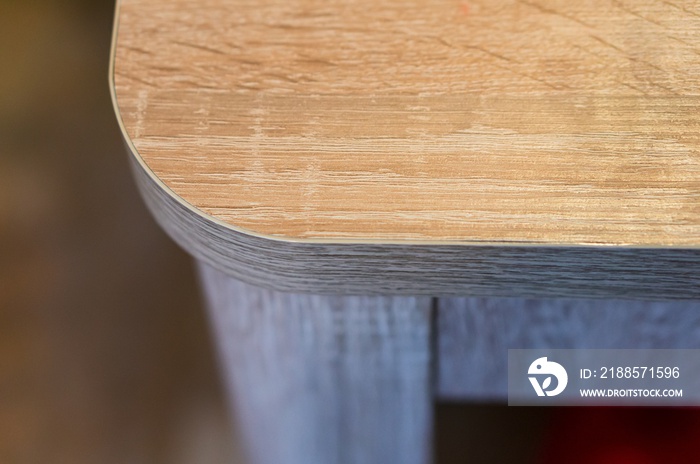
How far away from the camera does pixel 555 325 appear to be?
1.49ft

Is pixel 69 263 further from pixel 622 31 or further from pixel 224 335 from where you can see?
pixel 622 31

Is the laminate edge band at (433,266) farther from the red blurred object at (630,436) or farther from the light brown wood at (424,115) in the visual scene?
the red blurred object at (630,436)

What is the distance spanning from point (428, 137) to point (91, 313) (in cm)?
78

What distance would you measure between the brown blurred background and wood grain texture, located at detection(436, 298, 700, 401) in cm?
35

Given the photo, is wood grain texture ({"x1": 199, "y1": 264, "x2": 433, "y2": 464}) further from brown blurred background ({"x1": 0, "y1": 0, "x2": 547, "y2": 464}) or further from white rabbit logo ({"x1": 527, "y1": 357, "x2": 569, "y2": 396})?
brown blurred background ({"x1": 0, "y1": 0, "x2": 547, "y2": 464})

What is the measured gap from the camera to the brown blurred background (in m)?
0.88

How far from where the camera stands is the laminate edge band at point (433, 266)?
0.34m

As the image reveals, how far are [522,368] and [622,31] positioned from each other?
0.22 meters

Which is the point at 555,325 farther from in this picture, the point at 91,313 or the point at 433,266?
the point at 91,313

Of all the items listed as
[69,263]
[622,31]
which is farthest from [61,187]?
[622,31]

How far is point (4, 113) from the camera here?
119 cm

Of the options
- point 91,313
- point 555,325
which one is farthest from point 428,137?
point 91,313

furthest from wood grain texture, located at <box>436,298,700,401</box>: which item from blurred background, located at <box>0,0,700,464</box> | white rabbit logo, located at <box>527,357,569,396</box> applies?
blurred background, located at <box>0,0,700,464</box>

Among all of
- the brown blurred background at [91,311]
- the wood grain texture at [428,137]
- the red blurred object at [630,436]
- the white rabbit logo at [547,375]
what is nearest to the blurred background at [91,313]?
the brown blurred background at [91,311]
